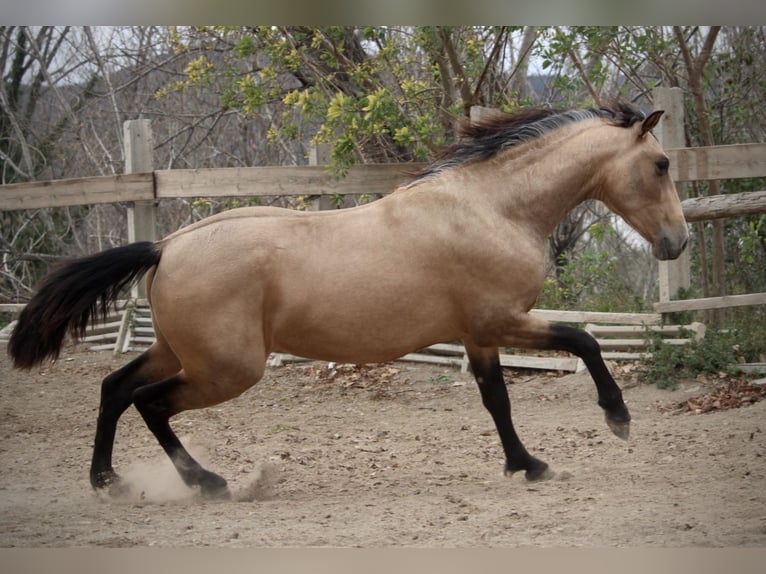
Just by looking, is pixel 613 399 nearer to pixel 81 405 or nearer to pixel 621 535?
pixel 621 535

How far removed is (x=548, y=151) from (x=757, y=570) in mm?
2020

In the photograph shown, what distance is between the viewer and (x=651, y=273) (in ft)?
36.2

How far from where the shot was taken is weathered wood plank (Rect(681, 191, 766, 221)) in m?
5.77

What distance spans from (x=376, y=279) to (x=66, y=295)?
1399 mm

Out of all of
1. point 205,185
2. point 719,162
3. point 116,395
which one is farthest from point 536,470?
point 205,185

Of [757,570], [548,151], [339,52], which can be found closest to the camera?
[757,570]

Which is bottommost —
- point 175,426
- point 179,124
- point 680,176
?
point 175,426

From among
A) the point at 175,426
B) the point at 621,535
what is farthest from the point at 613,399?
the point at 175,426

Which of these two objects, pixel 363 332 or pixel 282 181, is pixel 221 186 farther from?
pixel 363 332

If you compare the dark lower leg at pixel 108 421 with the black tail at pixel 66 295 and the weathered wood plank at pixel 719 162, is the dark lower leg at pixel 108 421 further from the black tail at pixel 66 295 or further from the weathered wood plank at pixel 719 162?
the weathered wood plank at pixel 719 162

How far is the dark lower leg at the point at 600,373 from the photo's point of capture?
402 cm

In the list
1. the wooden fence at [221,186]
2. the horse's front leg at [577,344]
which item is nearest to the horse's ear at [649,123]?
the horse's front leg at [577,344]

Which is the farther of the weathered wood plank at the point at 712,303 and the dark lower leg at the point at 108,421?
the weathered wood plank at the point at 712,303

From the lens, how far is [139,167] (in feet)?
23.4
